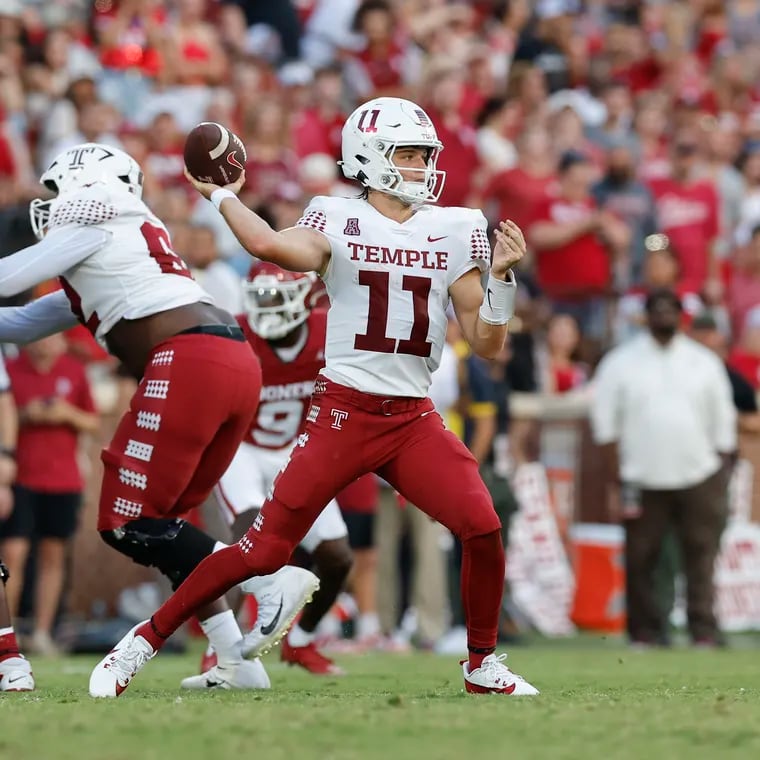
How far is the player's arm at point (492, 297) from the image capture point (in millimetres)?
6059

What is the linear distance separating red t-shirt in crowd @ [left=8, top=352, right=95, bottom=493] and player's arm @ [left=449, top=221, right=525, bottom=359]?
5089 millimetres

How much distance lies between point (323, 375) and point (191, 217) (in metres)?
6.72

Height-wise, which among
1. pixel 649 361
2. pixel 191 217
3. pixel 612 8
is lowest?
pixel 649 361

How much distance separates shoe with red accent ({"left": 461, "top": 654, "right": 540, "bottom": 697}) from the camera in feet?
20.7

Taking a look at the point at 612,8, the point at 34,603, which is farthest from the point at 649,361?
the point at 612,8

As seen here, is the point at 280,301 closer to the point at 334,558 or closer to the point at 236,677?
the point at 334,558

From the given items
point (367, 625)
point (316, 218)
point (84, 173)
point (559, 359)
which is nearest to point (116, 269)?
point (84, 173)

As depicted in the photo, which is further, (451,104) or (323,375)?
(451,104)

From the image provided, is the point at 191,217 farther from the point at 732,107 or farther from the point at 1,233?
the point at 732,107

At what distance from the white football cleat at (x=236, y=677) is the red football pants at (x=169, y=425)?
69 centimetres

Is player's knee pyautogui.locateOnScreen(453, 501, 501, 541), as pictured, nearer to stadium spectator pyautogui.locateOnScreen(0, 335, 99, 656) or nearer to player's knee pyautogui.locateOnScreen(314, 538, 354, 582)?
player's knee pyautogui.locateOnScreen(314, 538, 354, 582)

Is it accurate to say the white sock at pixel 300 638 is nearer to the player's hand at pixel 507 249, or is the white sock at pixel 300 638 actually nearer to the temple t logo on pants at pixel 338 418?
the temple t logo on pants at pixel 338 418

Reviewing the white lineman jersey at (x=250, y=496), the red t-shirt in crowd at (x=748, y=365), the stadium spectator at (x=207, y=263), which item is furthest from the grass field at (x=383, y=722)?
the red t-shirt in crowd at (x=748, y=365)

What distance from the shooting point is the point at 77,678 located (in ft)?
25.6
